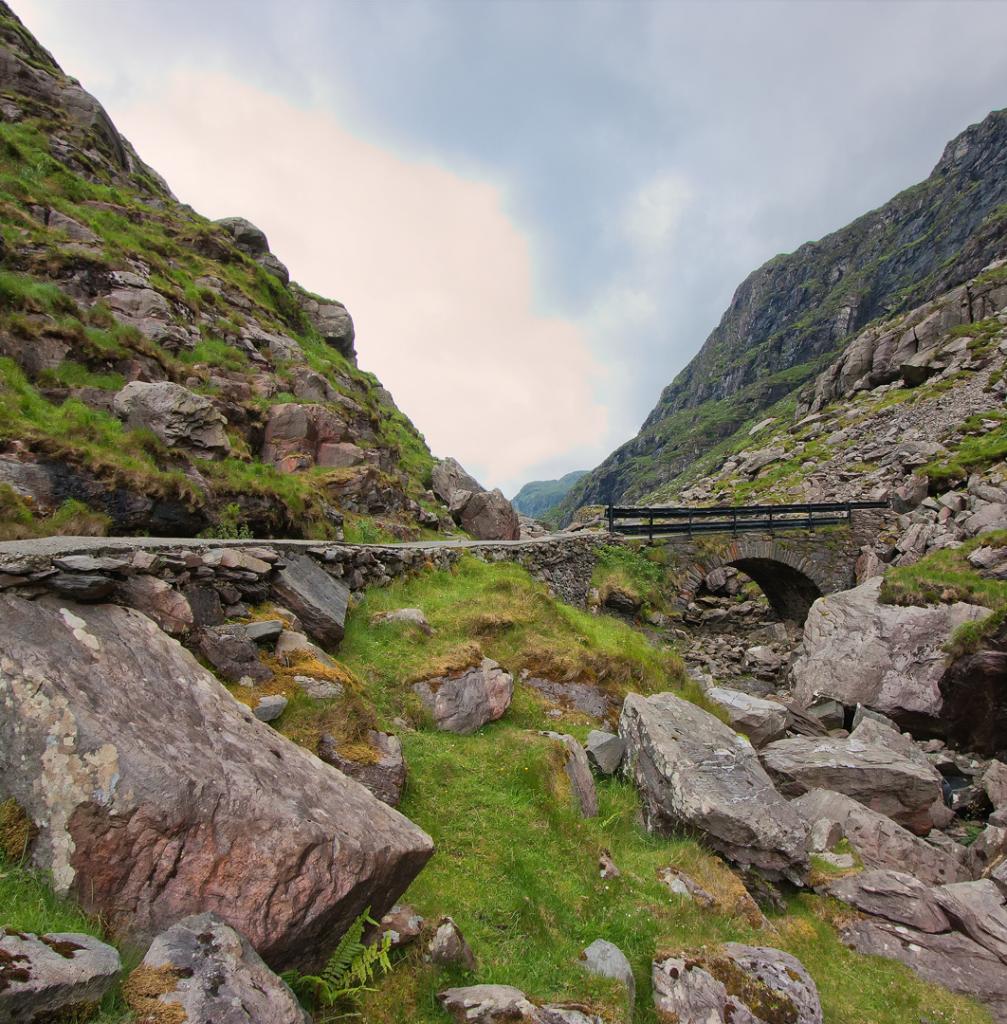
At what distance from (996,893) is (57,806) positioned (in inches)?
458

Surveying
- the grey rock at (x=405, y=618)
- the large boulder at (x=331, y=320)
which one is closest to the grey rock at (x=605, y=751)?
the grey rock at (x=405, y=618)

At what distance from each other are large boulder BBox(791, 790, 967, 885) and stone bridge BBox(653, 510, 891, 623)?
1642 centimetres

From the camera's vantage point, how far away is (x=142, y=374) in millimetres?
14047

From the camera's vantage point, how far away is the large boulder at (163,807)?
10.8 feet

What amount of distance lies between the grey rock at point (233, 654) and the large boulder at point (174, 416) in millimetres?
8060

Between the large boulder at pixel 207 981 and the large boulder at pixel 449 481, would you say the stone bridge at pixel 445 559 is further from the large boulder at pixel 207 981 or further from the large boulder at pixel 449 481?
the large boulder at pixel 449 481

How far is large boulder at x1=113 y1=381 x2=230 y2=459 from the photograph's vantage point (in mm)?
12141

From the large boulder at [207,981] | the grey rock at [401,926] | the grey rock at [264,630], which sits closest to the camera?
the large boulder at [207,981]

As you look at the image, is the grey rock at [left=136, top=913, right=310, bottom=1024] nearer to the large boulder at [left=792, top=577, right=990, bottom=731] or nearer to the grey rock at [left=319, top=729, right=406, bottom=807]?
the grey rock at [left=319, top=729, right=406, bottom=807]

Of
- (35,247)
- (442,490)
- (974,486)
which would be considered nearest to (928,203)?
(974,486)

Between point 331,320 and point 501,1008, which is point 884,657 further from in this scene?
point 331,320

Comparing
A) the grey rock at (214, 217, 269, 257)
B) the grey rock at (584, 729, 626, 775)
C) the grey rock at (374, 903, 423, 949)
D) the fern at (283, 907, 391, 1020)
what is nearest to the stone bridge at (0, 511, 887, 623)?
the fern at (283, 907, 391, 1020)

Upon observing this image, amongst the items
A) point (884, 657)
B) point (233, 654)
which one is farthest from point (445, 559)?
point (884, 657)

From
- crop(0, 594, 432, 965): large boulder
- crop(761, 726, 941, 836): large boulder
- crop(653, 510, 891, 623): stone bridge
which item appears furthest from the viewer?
crop(653, 510, 891, 623): stone bridge
